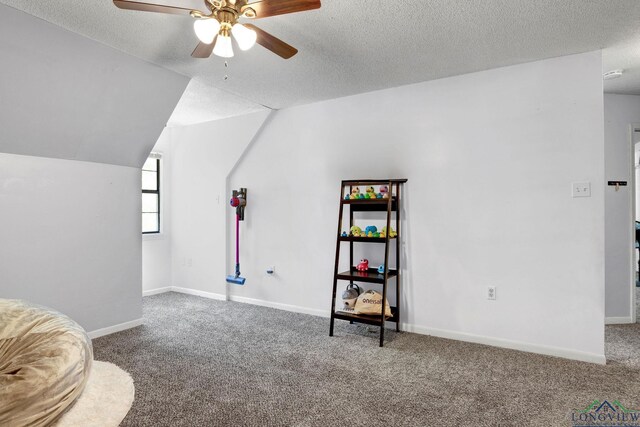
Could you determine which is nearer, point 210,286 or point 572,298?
point 572,298

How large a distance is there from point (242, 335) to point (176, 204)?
2.60m

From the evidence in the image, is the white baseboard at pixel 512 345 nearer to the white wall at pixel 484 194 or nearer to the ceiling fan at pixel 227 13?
the white wall at pixel 484 194

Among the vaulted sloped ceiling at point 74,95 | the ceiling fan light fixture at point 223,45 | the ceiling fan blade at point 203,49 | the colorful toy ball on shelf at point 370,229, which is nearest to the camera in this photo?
the ceiling fan light fixture at point 223,45

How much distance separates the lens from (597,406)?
215 cm

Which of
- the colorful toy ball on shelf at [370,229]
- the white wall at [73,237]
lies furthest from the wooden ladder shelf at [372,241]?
the white wall at [73,237]

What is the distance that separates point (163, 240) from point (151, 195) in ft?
2.12

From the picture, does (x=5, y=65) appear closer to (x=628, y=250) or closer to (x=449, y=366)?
(x=449, y=366)

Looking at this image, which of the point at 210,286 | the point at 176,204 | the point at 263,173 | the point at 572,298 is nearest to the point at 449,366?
the point at 572,298

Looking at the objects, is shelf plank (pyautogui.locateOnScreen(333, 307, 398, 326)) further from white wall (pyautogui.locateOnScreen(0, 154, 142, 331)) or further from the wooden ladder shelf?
white wall (pyautogui.locateOnScreen(0, 154, 142, 331))

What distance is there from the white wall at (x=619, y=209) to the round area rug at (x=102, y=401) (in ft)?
14.4

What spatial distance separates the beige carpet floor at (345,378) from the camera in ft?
6.70

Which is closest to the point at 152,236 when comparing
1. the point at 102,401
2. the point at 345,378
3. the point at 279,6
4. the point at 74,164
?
the point at 74,164

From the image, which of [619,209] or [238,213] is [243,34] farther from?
[619,209]

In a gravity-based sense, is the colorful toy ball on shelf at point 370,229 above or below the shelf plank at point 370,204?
below
